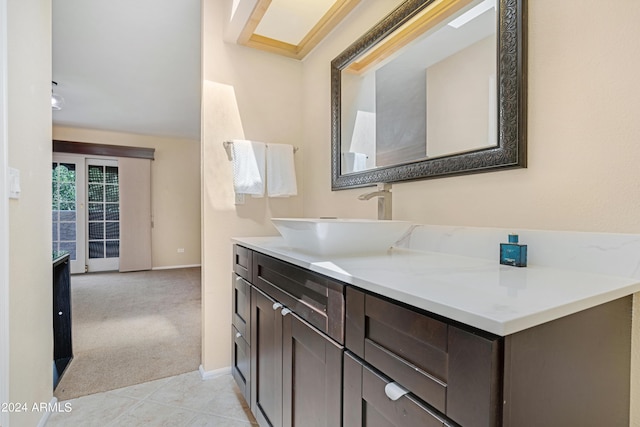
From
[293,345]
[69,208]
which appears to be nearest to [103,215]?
[69,208]

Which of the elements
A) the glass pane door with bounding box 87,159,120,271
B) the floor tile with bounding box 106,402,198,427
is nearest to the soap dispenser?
the floor tile with bounding box 106,402,198,427

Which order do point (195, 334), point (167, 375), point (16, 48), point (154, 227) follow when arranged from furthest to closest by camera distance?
point (154, 227) < point (195, 334) < point (167, 375) < point (16, 48)

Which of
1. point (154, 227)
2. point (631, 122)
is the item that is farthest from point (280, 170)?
point (154, 227)

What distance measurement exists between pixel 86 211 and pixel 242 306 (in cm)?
483

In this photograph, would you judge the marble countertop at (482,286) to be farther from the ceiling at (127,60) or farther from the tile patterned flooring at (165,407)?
the ceiling at (127,60)

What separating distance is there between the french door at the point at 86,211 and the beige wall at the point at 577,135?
18.9 ft

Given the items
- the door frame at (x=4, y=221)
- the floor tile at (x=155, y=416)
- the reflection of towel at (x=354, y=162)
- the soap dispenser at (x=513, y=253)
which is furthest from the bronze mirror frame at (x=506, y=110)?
the floor tile at (x=155, y=416)

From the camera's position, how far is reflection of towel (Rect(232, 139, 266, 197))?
2.03 meters

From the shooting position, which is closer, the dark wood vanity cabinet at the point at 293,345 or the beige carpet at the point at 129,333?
the dark wood vanity cabinet at the point at 293,345

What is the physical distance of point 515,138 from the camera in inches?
38.7

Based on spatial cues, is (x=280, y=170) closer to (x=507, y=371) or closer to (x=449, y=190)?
(x=449, y=190)

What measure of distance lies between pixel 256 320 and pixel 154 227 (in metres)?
4.97

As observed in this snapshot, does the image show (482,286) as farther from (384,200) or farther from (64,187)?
(64,187)

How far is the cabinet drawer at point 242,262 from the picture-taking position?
1571 millimetres
